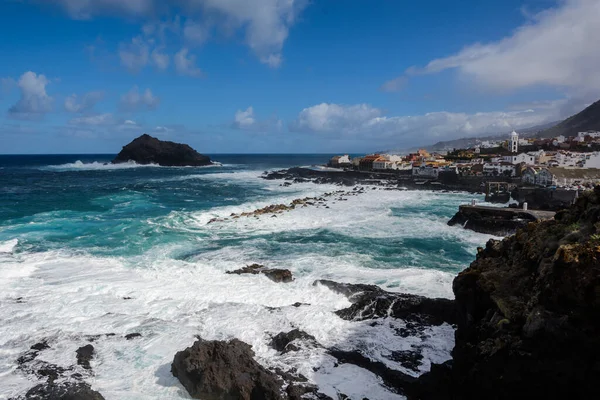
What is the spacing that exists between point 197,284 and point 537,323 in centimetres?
1253

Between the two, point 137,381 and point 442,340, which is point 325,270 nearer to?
point 442,340

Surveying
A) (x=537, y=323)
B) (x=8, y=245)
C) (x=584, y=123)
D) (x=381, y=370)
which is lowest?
(x=381, y=370)

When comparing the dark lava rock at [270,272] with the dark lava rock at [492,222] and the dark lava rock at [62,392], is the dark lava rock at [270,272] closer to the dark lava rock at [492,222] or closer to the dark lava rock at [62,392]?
the dark lava rock at [62,392]

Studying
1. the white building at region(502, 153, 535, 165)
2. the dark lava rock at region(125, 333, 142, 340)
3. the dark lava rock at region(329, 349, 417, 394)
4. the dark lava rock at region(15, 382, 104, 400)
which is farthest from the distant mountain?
the dark lava rock at region(15, 382, 104, 400)

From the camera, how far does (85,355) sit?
34.8ft

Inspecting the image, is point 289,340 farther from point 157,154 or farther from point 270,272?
point 157,154

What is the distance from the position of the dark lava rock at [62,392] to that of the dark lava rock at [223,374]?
6.13 feet

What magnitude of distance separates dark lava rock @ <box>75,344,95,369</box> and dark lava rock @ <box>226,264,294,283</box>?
23.5 ft

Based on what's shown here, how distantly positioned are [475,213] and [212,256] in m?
19.7

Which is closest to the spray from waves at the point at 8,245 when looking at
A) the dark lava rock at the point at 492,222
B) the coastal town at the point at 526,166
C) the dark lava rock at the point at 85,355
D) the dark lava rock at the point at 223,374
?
the dark lava rock at the point at 85,355

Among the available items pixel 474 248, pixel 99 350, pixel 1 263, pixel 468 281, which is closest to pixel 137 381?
pixel 99 350

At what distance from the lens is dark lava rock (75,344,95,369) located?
10242 mm

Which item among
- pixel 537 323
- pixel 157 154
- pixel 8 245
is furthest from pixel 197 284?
pixel 157 154

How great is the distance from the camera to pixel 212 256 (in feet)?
67.6
